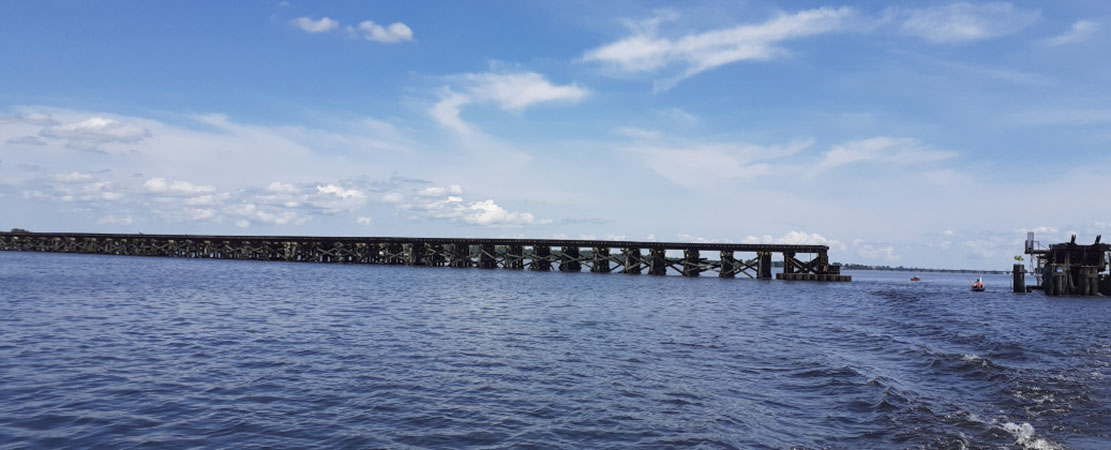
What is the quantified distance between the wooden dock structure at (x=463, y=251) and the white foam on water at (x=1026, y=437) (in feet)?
214

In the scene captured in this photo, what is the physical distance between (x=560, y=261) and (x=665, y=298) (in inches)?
1832

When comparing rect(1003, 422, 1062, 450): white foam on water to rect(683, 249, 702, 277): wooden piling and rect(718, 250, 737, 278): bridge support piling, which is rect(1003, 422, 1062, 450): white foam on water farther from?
rect(683, 249, 702, 277): wooden piling

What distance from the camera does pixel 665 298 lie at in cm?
4291

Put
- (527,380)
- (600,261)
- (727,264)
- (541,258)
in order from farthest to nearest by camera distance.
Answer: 1. (541,258)
2. (600,261)
3. (727,264)
4. (527,380)

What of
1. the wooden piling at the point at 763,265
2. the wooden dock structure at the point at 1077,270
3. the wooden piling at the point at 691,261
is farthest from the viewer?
the wooden piling at the point at 691,261

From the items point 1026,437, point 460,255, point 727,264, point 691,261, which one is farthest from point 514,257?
point 1026,437

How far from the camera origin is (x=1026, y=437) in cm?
1095

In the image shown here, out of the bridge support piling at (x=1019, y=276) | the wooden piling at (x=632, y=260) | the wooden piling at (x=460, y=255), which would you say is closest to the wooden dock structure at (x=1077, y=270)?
the bridge support piling at (x=1019, y=276)

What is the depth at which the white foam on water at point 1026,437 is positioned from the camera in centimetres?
1048

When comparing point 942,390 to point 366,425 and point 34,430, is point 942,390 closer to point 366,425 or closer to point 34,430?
point 366,425

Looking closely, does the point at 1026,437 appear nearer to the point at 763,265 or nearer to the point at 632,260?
the point at 763,265

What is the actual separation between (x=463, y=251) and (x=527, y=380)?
82273 mm

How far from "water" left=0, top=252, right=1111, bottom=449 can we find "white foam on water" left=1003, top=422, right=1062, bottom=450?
54mm

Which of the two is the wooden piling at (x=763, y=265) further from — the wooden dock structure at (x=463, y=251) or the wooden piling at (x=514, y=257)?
the wooden piling at (x=514, y=257)
